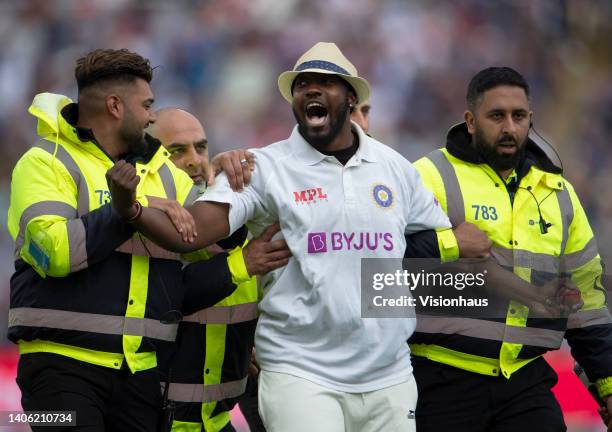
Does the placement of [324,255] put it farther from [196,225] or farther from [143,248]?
[143,248]

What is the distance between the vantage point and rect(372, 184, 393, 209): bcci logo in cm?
514

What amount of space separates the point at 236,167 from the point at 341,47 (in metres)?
7.75

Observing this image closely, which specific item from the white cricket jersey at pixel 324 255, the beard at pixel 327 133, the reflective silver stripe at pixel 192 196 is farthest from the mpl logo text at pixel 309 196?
the reflective silver stripe at pixel 192 196

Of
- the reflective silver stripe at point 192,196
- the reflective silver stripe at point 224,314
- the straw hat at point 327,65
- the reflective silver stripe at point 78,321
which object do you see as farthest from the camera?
the reflective silver stripe at point 224,314

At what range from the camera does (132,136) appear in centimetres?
528

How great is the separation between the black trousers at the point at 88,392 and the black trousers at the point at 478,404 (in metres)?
1.38

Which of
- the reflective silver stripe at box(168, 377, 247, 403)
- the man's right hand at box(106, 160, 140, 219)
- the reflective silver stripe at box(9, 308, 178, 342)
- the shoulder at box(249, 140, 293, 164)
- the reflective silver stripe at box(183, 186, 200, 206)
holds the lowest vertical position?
the reflective silver stripe at box(168, 377, 247, 403)

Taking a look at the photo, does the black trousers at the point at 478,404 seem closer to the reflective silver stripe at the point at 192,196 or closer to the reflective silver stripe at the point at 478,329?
the reflective silver stripe at the point at 478,329

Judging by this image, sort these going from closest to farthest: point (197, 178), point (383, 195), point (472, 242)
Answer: point (383, 195)
point (472, 242)
point (197, 178)

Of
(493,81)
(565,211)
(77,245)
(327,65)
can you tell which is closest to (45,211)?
(77,245)

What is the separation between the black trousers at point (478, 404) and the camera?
564 cm

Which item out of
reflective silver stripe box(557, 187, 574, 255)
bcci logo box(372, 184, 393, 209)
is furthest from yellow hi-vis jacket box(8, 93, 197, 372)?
reflective silver stripe box(557, 187, 574, 255)

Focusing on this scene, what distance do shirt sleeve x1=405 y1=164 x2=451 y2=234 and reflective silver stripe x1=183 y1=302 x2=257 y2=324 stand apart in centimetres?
95

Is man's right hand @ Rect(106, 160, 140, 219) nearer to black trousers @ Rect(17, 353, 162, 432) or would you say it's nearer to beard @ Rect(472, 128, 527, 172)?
black trousers @ Rect(17, 353, 162, 432)
